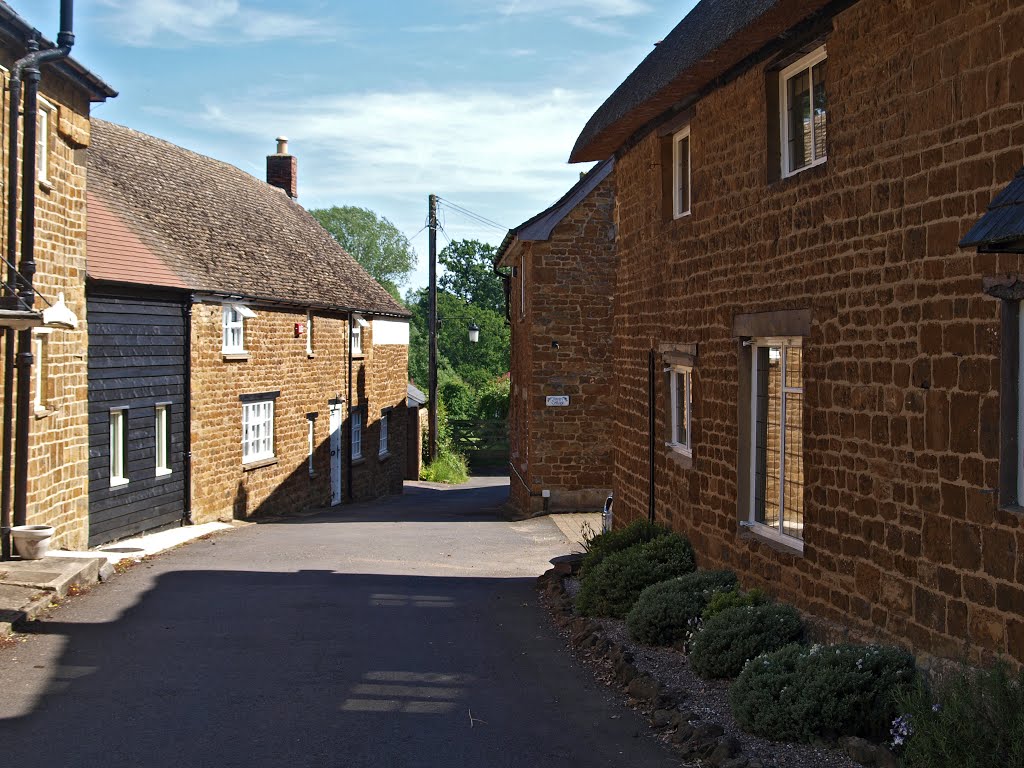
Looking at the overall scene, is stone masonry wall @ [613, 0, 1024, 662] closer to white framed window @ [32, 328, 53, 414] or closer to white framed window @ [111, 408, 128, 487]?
white framed window @ [32, 328, 53, 414]

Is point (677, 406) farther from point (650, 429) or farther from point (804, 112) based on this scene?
point (804, 112)

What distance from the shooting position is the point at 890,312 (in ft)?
24.0

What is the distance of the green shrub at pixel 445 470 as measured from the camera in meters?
40.6

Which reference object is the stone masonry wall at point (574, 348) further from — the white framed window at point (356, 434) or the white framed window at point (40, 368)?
the white framed window at point (40, 368)

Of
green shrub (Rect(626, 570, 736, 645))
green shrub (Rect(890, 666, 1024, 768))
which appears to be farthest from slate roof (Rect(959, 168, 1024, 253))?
green shrub (Rect(626, 570, 736, 645))

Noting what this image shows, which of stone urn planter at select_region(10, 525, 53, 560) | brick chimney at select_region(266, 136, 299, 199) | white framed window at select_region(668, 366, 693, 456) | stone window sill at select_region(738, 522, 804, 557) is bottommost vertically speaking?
stone urn planter at select_region(10, 525, 53, 560)

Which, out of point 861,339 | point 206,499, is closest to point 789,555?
point 861,339

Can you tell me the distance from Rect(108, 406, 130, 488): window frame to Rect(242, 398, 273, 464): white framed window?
4.64 meters

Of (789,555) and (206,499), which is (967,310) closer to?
(789,555)

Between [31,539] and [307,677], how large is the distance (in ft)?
17.8

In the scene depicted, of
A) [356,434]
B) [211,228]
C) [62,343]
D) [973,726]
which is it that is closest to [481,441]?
[356,434]

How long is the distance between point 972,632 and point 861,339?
7.38 feet

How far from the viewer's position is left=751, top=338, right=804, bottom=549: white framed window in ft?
30.0

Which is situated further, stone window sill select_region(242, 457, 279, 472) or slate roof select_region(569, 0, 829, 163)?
stone window sill select_region(242, 457, 279, 472)
